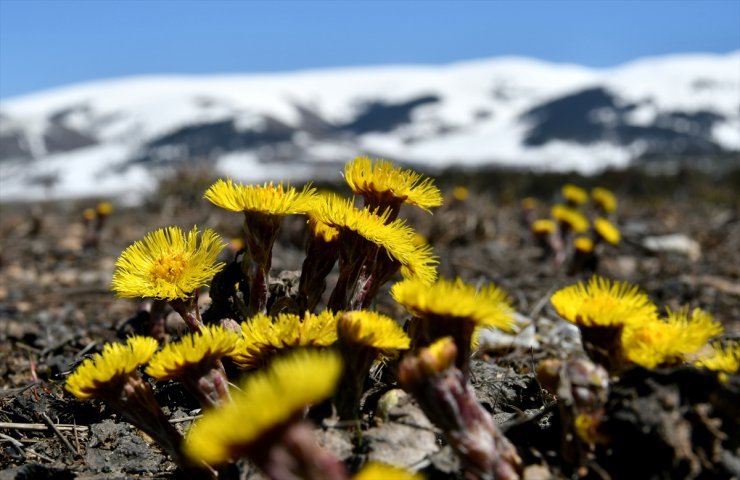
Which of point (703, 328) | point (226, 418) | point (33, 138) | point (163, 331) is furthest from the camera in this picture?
point (33, 138)

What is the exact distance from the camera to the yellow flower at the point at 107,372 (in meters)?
1.16

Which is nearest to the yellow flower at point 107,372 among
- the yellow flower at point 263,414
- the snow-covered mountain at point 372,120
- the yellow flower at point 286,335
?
the yellow flower at point 286,335

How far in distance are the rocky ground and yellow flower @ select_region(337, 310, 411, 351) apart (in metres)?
0.20

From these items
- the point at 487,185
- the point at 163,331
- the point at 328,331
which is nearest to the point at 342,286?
the point at 328,331

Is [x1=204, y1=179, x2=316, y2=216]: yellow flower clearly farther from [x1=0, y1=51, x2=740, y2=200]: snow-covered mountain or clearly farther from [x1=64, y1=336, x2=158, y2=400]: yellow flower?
[x1=0, y1=51, x2=740, y2=200]: snow-covered mountain

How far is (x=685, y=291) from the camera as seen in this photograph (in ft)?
13.8

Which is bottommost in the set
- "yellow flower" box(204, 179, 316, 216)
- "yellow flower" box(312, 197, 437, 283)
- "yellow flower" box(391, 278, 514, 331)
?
"yellow flower" box(391, 278, 514, 331)

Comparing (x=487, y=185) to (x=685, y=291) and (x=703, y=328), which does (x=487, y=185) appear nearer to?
(x=685, y=291)

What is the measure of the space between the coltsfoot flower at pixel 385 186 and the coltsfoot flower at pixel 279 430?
0.69 metres

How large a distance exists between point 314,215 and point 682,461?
88 centimetres

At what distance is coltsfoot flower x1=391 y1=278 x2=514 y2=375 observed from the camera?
42.8 inches

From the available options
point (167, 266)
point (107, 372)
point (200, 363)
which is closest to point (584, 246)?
point (167, 266)

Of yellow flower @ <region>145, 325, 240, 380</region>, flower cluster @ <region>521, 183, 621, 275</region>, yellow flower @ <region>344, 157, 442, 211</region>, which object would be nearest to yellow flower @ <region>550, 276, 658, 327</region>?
yellow flower @ <region>344, 157, 442, 211</region>

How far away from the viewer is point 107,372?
1158 mm
